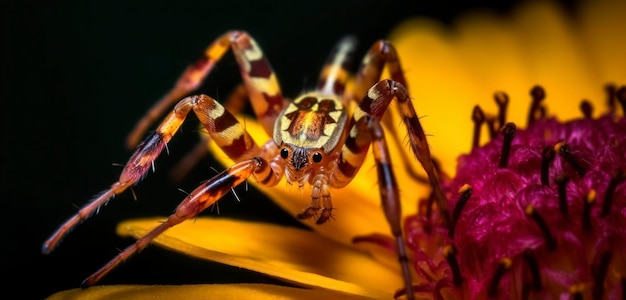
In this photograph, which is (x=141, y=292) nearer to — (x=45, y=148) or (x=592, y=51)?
(x=45, y=148)

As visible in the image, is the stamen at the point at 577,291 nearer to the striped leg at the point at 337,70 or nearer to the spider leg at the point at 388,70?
the spider leg at the point at 388,70

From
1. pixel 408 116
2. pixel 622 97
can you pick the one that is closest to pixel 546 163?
pixel 408 116

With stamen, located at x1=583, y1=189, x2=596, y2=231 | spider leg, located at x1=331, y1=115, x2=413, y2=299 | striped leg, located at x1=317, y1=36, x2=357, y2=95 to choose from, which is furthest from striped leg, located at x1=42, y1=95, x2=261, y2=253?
stamen, located at x1=583, y1=189, x2=596, y2=231

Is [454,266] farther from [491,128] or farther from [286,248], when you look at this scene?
[491,128]

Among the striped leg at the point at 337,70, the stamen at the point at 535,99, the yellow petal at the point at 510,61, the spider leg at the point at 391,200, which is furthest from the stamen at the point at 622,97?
the spider leg at the point at 391,200

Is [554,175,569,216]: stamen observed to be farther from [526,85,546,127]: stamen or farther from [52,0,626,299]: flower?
[526,85,546,127]: stamen

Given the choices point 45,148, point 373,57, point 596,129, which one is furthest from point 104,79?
point 596,129

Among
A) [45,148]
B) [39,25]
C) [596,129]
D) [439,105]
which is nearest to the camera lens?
[596,129]
